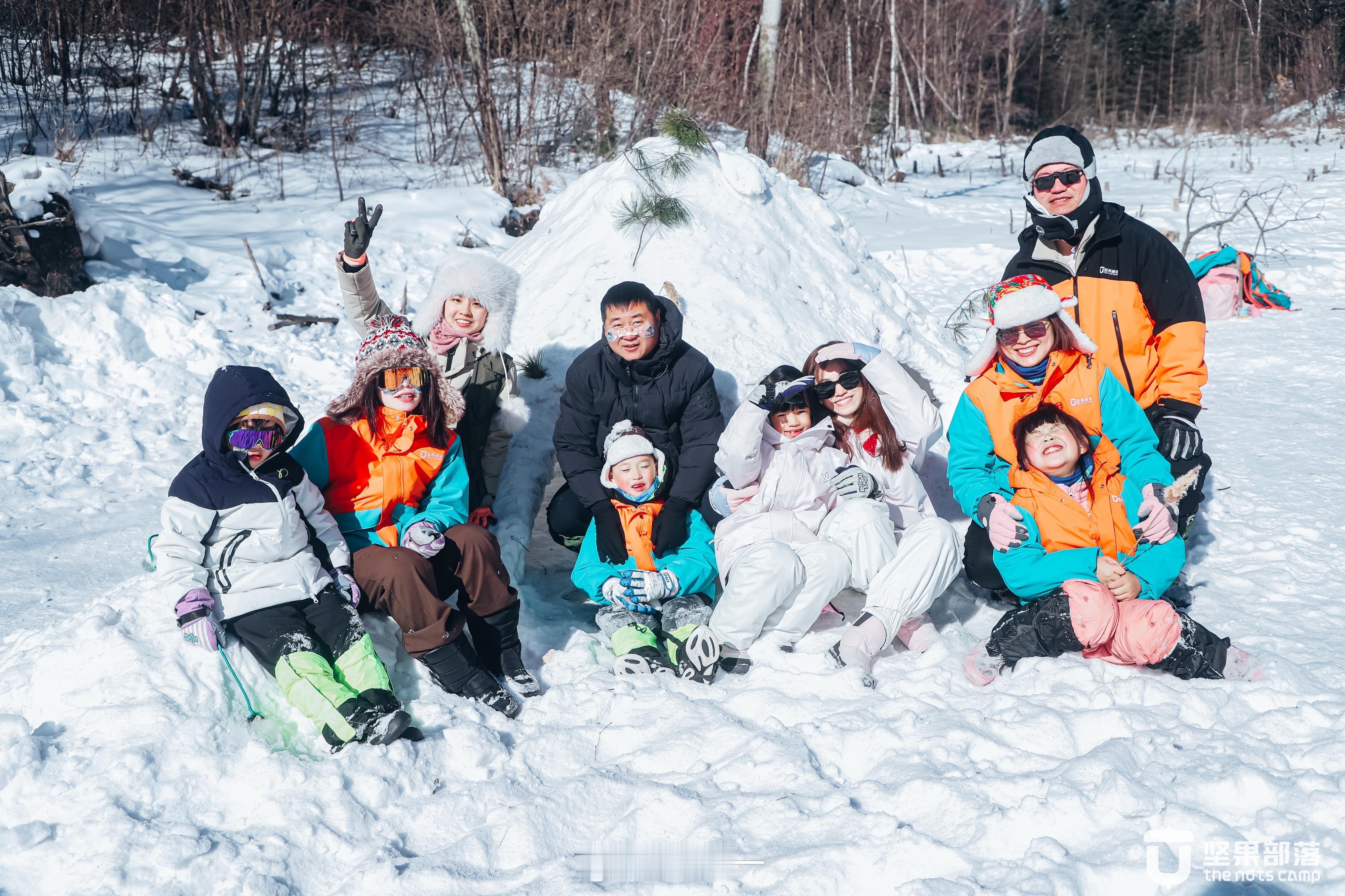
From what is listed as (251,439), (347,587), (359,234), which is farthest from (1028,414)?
(359,234)

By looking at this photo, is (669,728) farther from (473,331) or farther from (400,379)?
(473,331)

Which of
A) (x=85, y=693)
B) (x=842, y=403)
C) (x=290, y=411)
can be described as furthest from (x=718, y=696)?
(x=85, y=693)

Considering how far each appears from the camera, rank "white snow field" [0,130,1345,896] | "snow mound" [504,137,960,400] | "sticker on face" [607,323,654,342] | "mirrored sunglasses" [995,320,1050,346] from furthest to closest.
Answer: "snow mound" [504,137,960,400]
"sticker on face" [607,323,654,342]
"mirrored sunglasses" [995,320,1050,346]
"white snow field" [0,130,1345,896]

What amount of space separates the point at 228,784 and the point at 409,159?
8402mm

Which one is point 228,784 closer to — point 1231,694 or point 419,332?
point 419,332

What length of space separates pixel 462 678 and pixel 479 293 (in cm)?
156

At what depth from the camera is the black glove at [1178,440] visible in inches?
122

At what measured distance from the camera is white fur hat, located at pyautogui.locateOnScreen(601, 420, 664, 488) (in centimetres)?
327

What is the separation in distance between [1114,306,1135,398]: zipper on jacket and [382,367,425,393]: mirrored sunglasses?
2339mm

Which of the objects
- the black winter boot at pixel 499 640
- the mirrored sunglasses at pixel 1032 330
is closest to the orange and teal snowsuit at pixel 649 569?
the black winter boot at pixel 499 640

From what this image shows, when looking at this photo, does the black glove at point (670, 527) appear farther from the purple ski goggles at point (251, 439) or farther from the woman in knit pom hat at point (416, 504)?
the purple ski goggles at point (251, 439)

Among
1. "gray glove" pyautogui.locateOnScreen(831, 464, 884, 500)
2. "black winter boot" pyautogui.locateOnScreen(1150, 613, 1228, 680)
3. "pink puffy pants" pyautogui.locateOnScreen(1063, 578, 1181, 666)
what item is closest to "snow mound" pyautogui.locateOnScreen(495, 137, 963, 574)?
"gray glove" pyautogui.locateOnScreen(831, 464, 884, 500)

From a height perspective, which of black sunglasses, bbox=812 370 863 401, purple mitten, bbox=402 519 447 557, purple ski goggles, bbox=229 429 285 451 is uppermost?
black sunglasses, bbox=812 370 863 401

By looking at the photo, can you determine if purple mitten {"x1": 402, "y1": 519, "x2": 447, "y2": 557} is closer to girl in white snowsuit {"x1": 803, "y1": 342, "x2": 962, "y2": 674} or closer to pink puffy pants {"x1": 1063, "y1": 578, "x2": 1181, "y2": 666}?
girl in white snowsuit {"x1": 803, "y1": 342, "x2": 962, "y2": 674}
